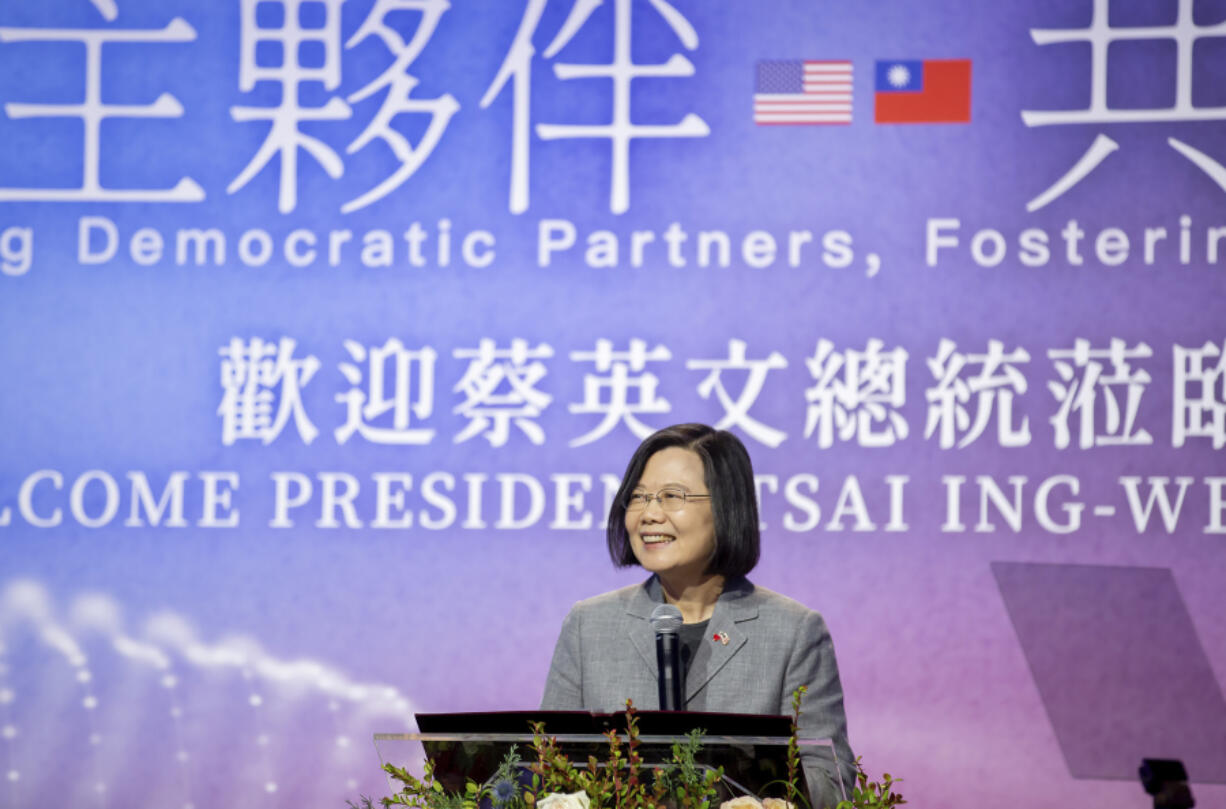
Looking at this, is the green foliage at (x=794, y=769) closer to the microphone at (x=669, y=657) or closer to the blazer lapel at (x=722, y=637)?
the microphone at (x=669, y=657)

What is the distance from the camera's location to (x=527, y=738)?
1.63m

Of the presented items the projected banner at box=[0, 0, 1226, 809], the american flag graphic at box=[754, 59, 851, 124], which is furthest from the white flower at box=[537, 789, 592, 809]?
the american flag graphic at box=[754, 59, 851, 124]

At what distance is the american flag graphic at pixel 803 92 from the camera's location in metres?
3.78

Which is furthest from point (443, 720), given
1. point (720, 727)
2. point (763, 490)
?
point (763, 490)

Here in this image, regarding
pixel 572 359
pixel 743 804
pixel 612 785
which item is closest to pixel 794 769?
pixel 743 804

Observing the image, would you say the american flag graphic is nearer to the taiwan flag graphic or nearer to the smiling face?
the taiwan flag graphic

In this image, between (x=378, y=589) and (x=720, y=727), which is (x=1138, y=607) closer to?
(x=378, y=589)

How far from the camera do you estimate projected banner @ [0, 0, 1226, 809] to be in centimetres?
366

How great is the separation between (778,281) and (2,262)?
223 centimetres

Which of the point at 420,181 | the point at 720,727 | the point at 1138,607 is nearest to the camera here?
the point at 720,727

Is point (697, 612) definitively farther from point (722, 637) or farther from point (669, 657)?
point (669, 657)

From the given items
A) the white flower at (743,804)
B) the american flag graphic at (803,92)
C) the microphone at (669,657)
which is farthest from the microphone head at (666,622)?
the american flag graphic at (803,92)

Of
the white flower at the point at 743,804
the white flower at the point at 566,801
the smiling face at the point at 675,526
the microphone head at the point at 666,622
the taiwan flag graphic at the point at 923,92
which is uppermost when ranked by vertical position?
the taiwan flag graphic at the point at 923,92

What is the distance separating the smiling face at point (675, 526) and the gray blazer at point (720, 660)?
0.29ft
